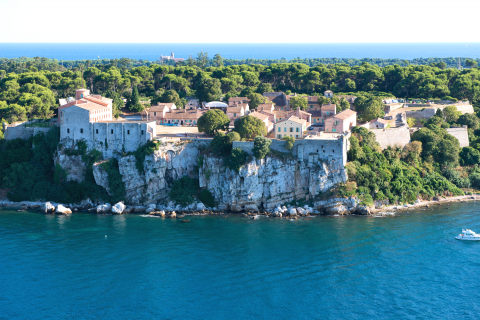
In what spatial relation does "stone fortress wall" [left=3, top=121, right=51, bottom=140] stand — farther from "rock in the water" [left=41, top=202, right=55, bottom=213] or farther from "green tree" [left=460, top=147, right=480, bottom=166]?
"green tree" [left=460, top=147, right=480, bottom=166]

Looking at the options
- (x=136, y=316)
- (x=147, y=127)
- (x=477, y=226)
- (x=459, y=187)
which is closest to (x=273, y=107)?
(x=147, y=127)

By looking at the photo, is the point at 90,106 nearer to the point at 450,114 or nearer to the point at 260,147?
the point at 260,147

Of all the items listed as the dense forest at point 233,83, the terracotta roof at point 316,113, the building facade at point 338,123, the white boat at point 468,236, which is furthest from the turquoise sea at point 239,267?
the dense forest at point 233,83

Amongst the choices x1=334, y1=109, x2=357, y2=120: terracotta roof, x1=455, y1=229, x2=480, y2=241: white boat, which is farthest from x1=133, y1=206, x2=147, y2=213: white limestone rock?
x1=455, y1=229, x2=480, y2=241: white boat

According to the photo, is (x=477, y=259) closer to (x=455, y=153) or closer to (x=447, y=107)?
(x=455, y=153)

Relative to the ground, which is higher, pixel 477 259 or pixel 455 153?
pixel 455 153

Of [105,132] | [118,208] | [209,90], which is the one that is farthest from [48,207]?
[209,90]

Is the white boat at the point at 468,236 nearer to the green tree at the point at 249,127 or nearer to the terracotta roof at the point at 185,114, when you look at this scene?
the green tree at the point at 249,127
